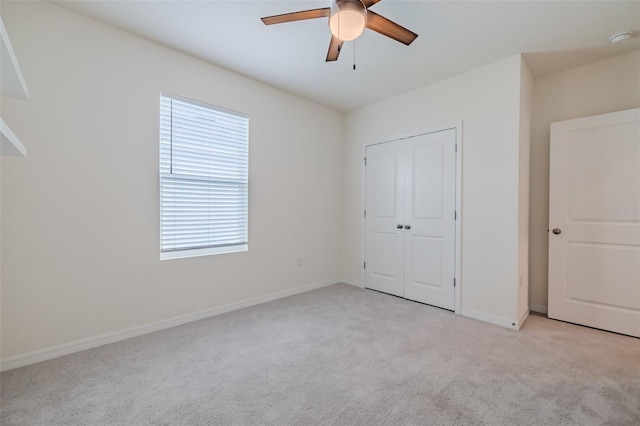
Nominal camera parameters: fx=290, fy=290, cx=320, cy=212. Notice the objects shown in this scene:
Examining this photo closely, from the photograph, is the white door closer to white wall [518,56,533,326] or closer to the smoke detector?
white wall [518,56,533,326]

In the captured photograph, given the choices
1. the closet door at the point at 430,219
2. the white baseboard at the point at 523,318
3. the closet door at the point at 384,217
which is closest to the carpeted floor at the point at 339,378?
the white baseboard at the point at 523,318

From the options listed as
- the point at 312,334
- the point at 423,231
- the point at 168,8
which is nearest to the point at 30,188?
the point at 168,8

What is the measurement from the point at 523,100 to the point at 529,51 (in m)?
0.44

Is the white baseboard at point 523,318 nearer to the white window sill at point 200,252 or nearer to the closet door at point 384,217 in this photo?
the closet door at point 384,217

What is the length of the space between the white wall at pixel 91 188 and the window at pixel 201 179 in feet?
0.34

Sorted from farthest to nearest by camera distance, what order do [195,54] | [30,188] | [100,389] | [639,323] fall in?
[195,54] < [639,323] < [30,188] < [100,389]

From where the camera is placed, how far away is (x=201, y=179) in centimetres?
306

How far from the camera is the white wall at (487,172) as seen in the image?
112 inches

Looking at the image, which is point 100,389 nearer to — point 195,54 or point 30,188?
point 30,188

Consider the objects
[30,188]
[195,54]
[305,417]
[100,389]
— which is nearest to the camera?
[305,417]

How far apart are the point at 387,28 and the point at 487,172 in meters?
1.87

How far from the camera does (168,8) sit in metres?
2.25

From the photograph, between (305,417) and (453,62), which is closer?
(305,417)

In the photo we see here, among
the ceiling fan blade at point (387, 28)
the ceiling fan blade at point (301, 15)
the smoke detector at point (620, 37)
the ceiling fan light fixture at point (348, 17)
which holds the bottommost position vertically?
the ceiling fan light fixture at point (348, 17)
